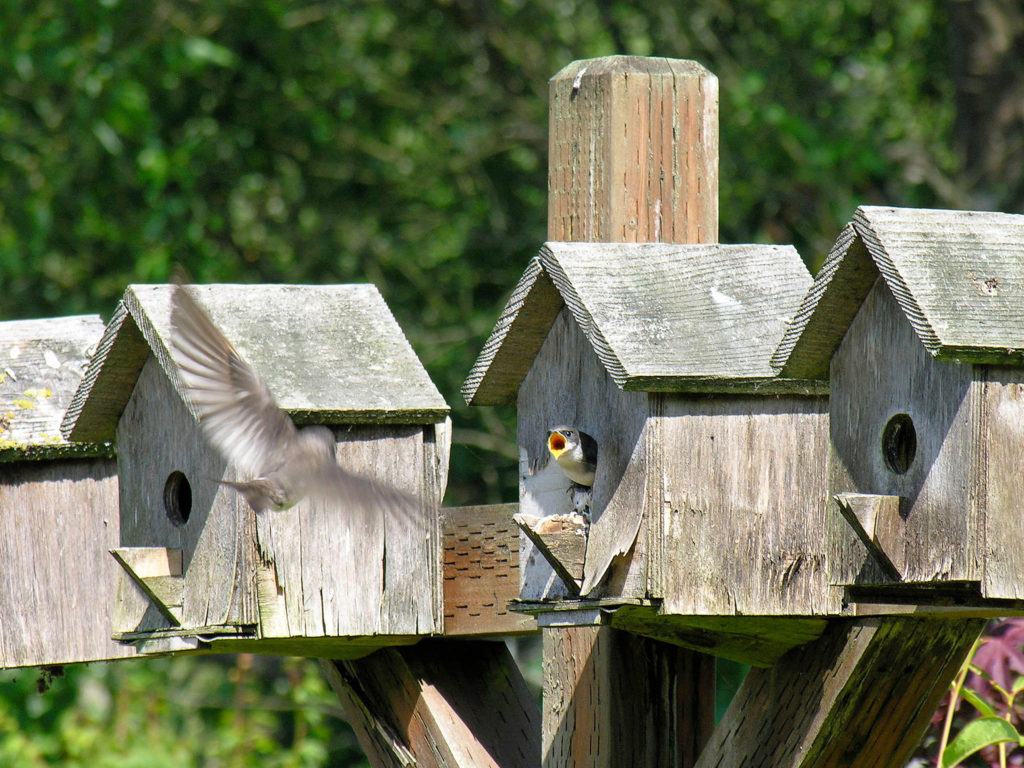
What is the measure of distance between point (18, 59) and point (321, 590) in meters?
4.94

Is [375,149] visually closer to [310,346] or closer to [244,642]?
[310,346]

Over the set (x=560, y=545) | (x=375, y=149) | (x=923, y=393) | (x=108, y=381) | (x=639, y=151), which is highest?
(x=375, y=149)

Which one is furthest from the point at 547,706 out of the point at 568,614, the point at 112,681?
the point at 112,681

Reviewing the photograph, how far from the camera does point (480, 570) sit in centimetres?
360

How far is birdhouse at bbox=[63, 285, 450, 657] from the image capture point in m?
3.57

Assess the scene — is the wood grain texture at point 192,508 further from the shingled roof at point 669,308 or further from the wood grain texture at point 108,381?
the shingled roof at point 669,308

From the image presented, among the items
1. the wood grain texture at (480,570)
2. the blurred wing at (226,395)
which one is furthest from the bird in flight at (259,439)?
the wood grain texture at (480,570)

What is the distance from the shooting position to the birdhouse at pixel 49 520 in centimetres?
437

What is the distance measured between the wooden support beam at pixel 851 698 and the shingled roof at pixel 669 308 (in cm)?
49

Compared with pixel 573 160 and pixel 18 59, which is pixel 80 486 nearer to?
pixel 573 160

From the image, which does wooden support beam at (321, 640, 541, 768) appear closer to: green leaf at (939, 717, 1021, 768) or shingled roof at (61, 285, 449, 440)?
shingled roof at (61, 285, 449, 440)

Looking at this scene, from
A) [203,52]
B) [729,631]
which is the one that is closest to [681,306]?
[729,631]

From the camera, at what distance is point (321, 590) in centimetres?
361

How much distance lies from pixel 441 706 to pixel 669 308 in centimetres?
110
